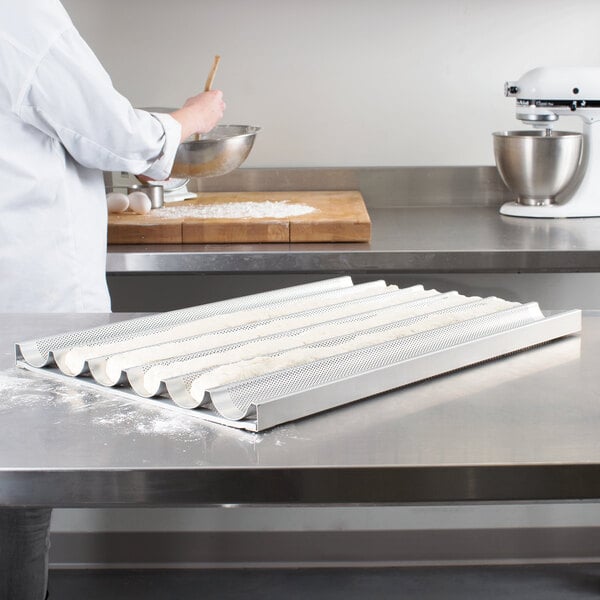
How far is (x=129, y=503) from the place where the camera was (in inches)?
32.9

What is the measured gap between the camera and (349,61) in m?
2.68

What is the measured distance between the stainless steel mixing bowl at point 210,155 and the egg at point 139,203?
9 cm

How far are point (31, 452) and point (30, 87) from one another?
36.9 inches

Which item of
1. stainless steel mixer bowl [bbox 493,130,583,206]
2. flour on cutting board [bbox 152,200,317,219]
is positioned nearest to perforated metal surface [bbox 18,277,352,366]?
flour on cutting board [bbox 152,200,317,219]

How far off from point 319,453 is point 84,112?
101 cm

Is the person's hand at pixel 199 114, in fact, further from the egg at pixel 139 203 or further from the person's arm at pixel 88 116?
the egg at pixel 139 203

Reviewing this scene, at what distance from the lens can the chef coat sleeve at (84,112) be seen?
163 centimetres

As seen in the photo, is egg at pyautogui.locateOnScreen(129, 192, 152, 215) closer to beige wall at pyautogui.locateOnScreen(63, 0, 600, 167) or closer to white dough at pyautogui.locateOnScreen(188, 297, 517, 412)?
beige wall at pyautogui.locateOnScreen(63, 0, 600, 167)

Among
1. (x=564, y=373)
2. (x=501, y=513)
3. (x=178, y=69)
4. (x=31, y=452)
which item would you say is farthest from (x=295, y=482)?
(x=178, y=69)

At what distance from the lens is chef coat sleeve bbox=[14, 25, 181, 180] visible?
1632mm

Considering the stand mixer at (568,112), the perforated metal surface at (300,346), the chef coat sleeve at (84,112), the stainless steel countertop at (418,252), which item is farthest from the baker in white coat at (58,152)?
the stand mixer at (568,112)

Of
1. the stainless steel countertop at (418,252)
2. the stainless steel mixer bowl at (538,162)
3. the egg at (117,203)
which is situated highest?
the stainless steel mixer bowl at (538,162)

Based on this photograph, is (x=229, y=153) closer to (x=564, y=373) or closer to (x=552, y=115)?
(x=552, y=115)

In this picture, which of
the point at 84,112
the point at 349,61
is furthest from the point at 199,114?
the point at 349,61
